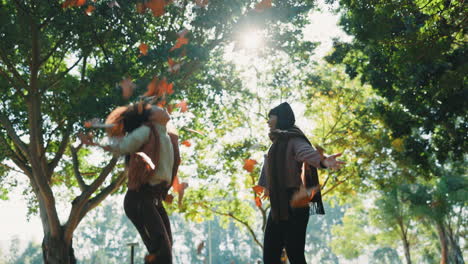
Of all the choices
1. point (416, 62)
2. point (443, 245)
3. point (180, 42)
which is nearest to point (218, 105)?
point (180, 42)

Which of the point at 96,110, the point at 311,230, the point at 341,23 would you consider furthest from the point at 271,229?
the point at 311,230

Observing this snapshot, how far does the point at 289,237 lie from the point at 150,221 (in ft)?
3.95

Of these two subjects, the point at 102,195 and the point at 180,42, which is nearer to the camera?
the point at 180,42

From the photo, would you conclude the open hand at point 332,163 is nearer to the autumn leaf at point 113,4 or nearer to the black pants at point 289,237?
the black pants at point 289,237

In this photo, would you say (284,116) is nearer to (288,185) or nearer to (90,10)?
(288,185)

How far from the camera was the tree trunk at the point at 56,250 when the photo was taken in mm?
11172

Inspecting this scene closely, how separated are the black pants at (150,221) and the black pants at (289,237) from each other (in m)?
0.94

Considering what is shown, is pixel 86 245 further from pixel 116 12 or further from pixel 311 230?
pixel 116 12

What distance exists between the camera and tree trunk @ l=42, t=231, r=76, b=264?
A: 11172mm

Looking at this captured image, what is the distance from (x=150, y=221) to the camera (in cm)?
334

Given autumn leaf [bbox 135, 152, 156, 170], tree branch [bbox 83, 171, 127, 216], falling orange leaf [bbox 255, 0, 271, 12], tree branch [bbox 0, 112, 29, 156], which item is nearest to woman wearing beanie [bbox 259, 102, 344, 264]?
autumn leaf [bbox 135, 152, 156, 170]

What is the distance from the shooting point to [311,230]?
88.1 metres

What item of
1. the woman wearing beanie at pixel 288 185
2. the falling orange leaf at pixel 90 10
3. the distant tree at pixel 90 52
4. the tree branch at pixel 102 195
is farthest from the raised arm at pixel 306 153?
the tree branch at pixel 102 195

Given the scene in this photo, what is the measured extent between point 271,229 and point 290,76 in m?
13.2
